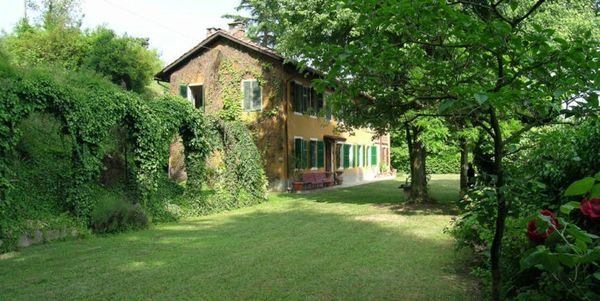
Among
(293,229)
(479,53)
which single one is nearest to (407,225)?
(293,229)

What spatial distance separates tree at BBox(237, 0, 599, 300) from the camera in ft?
8.95

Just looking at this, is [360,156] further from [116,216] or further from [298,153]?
[116,216]

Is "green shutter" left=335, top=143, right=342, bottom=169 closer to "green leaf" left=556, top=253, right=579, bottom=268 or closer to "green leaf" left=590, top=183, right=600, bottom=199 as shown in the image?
"green leaf" left=556, top=253, right=579, bottom=268

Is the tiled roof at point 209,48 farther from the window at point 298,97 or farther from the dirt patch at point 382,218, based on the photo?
the dirt patch at point 382,218

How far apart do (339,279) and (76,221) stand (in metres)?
6.10

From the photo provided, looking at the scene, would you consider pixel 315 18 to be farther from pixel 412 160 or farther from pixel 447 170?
pixel 447 170

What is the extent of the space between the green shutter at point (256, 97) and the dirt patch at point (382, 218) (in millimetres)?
9768

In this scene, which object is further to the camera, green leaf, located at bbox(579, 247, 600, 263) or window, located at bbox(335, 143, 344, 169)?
window, located at bbox(335, 143, 344, 169)

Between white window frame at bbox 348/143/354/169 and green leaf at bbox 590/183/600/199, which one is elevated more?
white window frame at bbox 348/143/354/169

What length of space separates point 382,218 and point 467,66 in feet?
31.7

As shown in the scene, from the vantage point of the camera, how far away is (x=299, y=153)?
73.6 ft

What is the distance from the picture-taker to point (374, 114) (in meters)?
4.07

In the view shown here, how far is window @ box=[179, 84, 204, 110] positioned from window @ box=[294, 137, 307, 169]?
479 centimetres

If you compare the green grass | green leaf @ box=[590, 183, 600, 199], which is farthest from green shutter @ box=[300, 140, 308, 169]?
green leaf @ box=[590, 183, 600, 199]
